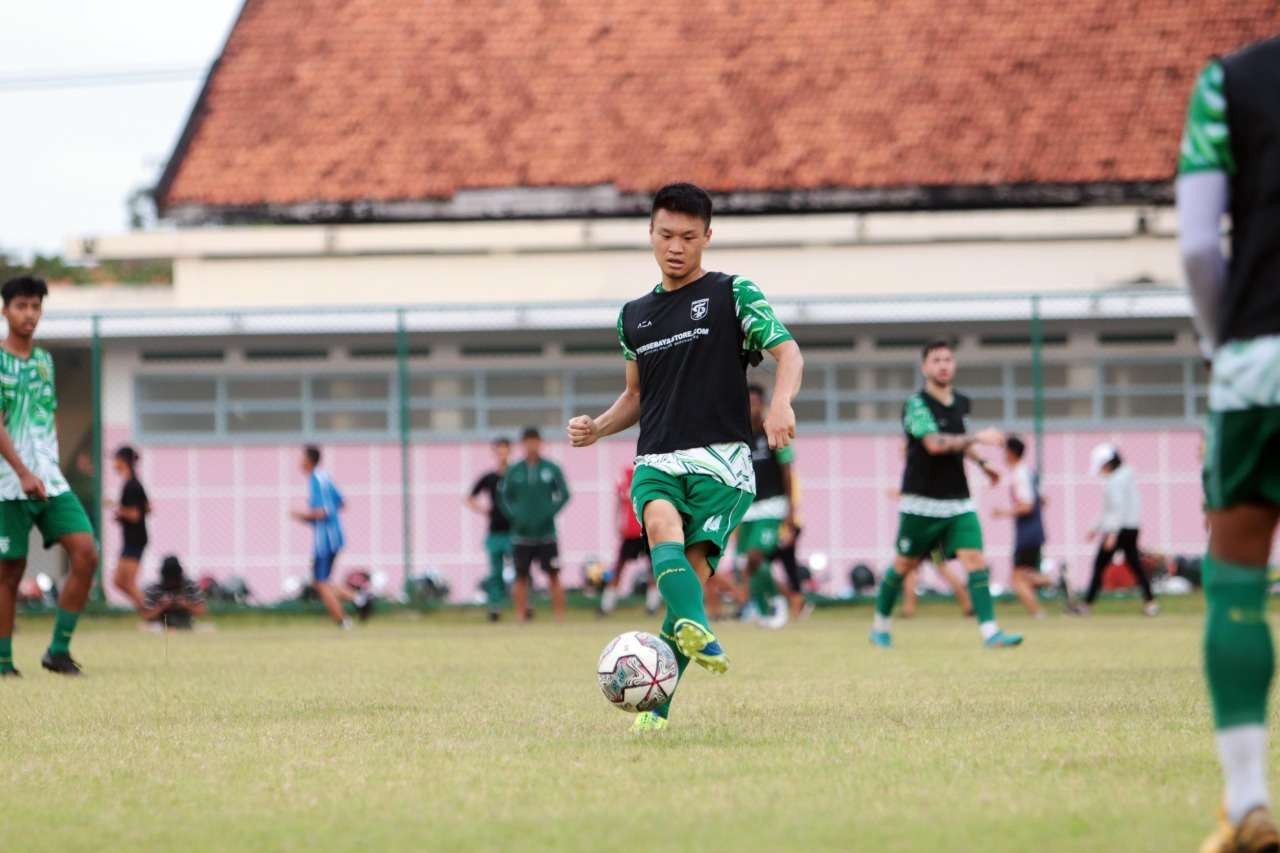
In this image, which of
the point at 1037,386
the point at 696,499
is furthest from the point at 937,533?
the point at 1037,386

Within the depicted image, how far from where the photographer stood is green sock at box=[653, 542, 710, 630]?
778 centimetres

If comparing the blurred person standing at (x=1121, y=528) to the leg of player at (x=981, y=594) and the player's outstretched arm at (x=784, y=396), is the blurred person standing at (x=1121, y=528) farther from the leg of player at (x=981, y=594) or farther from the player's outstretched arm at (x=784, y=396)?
the player's outstretched arm at (x=784, y=396)

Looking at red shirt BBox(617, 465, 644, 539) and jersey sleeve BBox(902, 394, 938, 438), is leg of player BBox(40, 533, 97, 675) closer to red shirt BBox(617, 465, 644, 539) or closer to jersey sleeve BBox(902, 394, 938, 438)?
jersey sleeve BBox(902, 394, 938, 438)

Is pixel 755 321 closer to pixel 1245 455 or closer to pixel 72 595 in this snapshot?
pixel 1245 455

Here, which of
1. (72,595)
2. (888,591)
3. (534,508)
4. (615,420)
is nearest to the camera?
(615,420)

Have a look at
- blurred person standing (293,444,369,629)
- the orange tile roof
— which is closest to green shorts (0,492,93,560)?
blurred person standing (293,444,369,629)

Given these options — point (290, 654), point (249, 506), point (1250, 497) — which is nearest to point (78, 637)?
point (290, 654)

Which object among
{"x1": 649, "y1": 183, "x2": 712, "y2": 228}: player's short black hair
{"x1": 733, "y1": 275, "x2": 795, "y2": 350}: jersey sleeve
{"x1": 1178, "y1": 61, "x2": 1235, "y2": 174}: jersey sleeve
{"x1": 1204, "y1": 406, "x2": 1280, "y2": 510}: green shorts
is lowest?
{"x1": 1204, "y1": 406, "x2": 1280, "y2": 510}: green shorts

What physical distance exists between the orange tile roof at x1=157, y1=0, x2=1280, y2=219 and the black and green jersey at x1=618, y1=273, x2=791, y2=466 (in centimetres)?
2141

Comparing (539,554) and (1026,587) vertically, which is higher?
(539,554)

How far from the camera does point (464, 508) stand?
26.9 meters

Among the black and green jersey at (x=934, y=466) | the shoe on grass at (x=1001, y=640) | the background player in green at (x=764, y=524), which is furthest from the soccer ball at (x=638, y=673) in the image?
the background player in green at (x=764, y=524)

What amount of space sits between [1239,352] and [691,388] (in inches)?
142

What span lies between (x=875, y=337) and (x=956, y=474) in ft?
40.1
